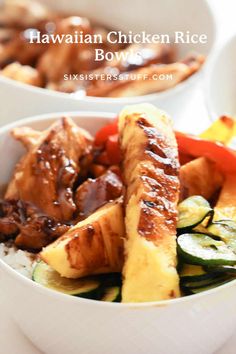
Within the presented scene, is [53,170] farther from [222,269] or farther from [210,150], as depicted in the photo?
[222,269]

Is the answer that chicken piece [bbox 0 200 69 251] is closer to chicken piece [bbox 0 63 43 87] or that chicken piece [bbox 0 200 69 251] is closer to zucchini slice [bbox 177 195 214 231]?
zucchini slice [bbox 177 195 214 231]

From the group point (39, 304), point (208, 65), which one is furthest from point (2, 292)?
point (208, 65)

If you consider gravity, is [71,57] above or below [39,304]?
above

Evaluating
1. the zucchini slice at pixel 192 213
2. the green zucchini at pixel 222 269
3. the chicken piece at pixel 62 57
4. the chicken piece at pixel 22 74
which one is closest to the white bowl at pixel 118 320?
the green zucchini at pixel 222 269

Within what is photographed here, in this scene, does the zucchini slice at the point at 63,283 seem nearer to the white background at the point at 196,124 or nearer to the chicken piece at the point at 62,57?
the white background at the point at 196,124

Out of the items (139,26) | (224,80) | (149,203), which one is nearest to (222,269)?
(149,203)

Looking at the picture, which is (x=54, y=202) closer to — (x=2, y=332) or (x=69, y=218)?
(x=69, y=218)
